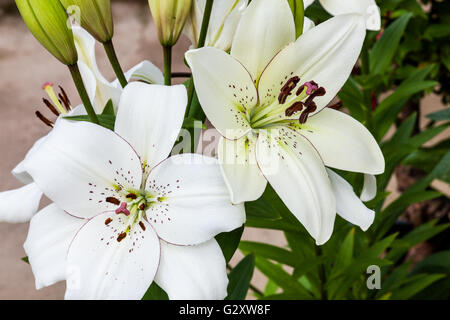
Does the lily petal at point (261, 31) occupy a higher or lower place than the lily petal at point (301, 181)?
higher

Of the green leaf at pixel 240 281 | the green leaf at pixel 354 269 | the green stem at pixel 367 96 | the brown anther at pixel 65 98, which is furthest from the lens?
the green stem at pixel 367 96

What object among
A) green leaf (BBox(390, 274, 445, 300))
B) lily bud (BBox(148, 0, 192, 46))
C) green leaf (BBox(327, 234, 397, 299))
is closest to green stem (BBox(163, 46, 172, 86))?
lily bud (BBox(148, 0, 192, 46))

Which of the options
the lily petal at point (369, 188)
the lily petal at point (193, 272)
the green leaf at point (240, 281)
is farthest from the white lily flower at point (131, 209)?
the green leaf at point (240, 281)

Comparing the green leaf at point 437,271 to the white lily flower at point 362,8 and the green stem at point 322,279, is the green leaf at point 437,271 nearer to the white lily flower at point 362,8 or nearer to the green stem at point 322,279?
the green stem at point 322,279

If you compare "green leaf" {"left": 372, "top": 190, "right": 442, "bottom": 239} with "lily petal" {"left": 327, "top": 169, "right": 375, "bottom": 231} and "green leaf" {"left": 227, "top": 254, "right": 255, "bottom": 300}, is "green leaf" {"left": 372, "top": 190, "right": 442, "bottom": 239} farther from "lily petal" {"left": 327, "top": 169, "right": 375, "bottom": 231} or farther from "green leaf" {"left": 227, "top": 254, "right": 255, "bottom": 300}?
"lily petal" {"left": 327, "top": 169, "right": 375, "bottom": 231}

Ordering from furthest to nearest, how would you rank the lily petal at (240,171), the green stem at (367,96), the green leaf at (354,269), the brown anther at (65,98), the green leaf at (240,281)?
the green stem at (367,96), the green leaf at (354,269), the green leaf at (240,281), the brown anther at (65,98), the lily petal at (240,171)

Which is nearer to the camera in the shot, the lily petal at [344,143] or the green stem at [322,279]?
the lily petal at [344,143]
